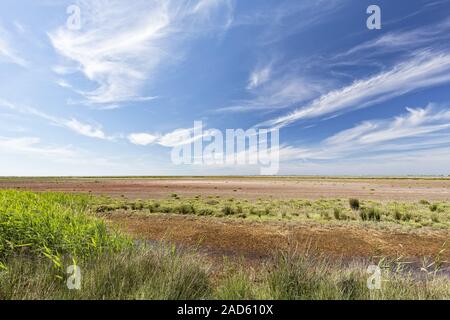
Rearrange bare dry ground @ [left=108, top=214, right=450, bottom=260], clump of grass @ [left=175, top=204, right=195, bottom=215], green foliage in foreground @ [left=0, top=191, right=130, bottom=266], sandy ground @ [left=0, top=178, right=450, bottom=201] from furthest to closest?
sandy ground @ [left=0, top=178, right=450, bottom=201], clump of grass @ [left=175, top=204, right=195, bottom=215], bare dry ground @ [left=108, top=214, right=450, bottom=260], green foliage in foreground @ [left=0, top=191, right=130, bottom=266]

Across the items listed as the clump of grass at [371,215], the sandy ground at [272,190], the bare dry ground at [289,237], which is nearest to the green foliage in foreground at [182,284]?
the bare dry ground at [289,237]

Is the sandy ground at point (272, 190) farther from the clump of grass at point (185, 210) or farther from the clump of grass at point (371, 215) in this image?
the clump of grass at point (371, 215)

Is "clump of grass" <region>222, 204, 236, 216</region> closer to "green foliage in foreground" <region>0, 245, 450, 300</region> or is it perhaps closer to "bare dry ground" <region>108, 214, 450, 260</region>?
"bare dry ground" <region>108, 214, 450, 260</region>

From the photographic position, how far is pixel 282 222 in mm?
14984

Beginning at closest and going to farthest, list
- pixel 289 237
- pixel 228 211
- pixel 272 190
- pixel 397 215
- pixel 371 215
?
pixel 289 237 < pixel 397 215 < pixel 371 215 < pixel 228 211 < pixel 272 190

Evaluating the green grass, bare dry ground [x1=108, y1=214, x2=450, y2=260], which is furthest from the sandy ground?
the green grass

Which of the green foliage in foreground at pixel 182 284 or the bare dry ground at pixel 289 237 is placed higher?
the green foliage in foreground at pixel 182 284

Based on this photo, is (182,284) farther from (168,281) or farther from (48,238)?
(48,238)

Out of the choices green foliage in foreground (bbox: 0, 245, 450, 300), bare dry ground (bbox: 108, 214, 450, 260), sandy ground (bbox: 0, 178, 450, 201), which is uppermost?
green foliage in foreground (bbox: 0, 245, 450, 300)

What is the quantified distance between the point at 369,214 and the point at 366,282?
13692mm

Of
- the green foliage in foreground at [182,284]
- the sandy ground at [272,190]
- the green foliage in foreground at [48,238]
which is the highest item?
the green foliage in foreground at [48,238]

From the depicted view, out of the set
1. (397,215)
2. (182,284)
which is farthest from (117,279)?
(397,215)

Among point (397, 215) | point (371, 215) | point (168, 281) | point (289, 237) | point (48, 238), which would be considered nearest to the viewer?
point (168, 281)

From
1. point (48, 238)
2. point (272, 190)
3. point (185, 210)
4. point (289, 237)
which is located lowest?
point (272, 190)
